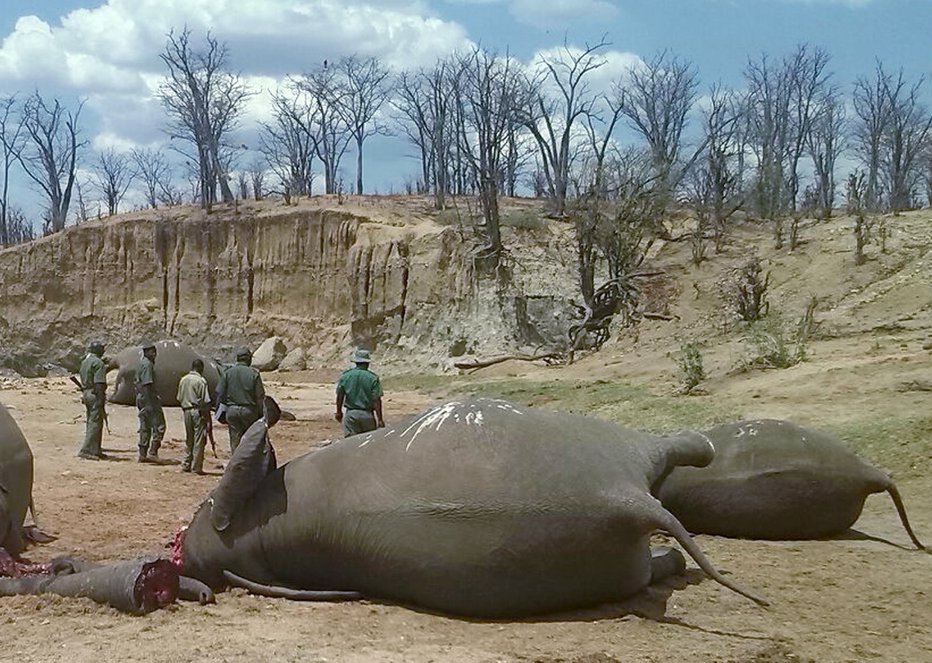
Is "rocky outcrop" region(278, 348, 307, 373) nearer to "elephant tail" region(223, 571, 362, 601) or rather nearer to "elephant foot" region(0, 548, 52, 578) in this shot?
"elephant foot" region(0, 548, 52, 578)

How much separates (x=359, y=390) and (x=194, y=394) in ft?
9.21

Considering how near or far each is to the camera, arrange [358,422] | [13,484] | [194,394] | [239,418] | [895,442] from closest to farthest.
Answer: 1. [13,484]
2. [895,442]
3. [358,422]
4. [239,418]
5. [194,394]

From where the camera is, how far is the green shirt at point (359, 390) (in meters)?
10.9

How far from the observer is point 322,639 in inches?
197

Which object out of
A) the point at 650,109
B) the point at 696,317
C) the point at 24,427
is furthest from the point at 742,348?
the point at 650,109

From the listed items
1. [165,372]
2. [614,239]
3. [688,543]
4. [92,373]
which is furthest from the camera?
[614,239]

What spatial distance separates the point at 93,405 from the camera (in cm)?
1332

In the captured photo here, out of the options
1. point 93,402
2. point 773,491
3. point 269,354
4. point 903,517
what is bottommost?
point 269,354

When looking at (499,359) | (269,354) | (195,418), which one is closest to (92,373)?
(195,418)

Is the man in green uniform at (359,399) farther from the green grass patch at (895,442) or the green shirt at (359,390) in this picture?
the green grass patch at (895,442)

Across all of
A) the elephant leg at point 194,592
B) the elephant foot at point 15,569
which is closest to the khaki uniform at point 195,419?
the elephant foot at point 15,569

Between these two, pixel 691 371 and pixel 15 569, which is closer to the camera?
pixel 15 569

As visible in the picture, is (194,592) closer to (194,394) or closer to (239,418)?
(239,418)

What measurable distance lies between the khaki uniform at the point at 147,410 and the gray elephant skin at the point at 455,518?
7.39 m
